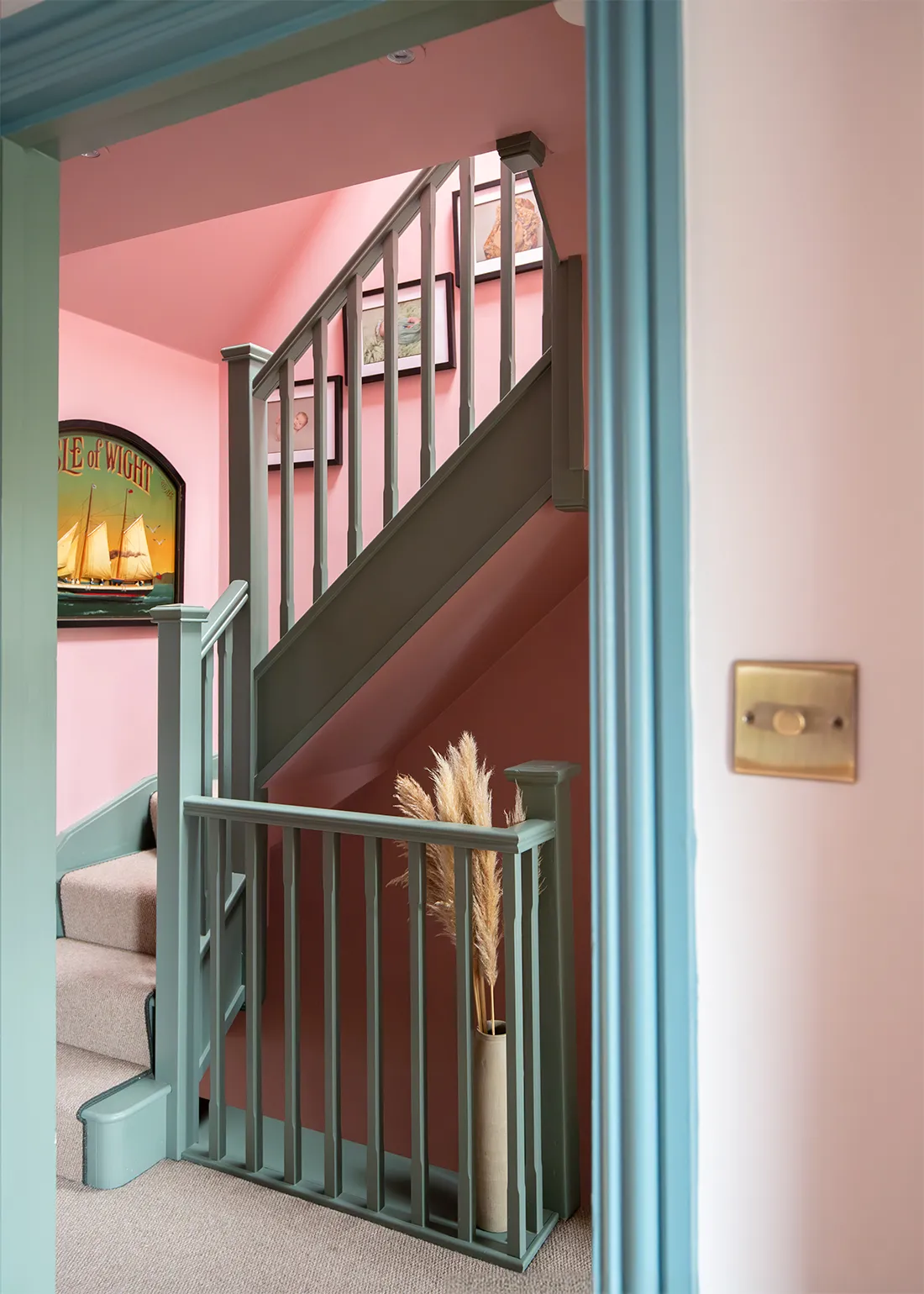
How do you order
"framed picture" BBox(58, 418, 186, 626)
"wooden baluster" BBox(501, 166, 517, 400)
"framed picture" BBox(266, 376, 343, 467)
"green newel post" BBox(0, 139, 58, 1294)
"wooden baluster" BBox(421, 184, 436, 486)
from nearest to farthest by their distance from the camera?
"green newel post" BBox(0, 139, 58, 1294) < "wooden baluster" BBox(501, 166, 517, 400) < "wooden baluster" BBox(421, 184, 436, 486) < "framed picture" BBox(58, 418, 186, 626) < "framed picture" BBox(266, 376, 343, 467)

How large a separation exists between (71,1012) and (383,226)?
8.33ft

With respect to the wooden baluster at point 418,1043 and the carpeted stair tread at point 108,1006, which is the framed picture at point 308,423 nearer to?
the carpeted stair tread at point 108,1006

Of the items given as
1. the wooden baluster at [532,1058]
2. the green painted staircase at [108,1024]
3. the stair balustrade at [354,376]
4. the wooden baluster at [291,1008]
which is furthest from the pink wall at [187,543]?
the wooden baluster at [532,1058]

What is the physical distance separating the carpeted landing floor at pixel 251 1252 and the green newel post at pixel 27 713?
29.7 inches

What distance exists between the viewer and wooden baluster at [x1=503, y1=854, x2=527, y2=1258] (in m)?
1.89

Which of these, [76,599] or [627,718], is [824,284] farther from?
[76,599]

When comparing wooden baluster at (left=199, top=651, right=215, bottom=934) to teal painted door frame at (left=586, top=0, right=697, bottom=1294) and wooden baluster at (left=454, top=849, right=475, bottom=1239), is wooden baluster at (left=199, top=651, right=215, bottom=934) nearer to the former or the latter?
wooden baluster at (left=454, top=849, right=475, bottom=1239)

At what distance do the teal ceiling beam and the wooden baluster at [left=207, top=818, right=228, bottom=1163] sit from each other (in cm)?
168

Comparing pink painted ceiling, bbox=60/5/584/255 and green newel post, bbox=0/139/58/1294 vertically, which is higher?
pink painted ceiling, bbox=60/5/584/255

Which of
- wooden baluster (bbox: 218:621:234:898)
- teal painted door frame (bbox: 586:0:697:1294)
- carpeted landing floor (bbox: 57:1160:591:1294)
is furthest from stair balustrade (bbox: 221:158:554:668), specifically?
teal painted door frame (bbox: 586:0:697:1294)

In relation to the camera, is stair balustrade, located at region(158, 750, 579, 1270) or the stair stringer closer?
stair balustrade, located at region(158, 750, 579, 1270)

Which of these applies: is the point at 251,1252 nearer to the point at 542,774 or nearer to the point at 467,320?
the point at 542,774

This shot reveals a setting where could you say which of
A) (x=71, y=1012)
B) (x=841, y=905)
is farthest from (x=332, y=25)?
(x=71, y=1012)

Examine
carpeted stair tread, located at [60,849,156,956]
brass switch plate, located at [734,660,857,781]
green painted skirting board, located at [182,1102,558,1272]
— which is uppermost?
brass switch plate, located at [734,660,857,781]
